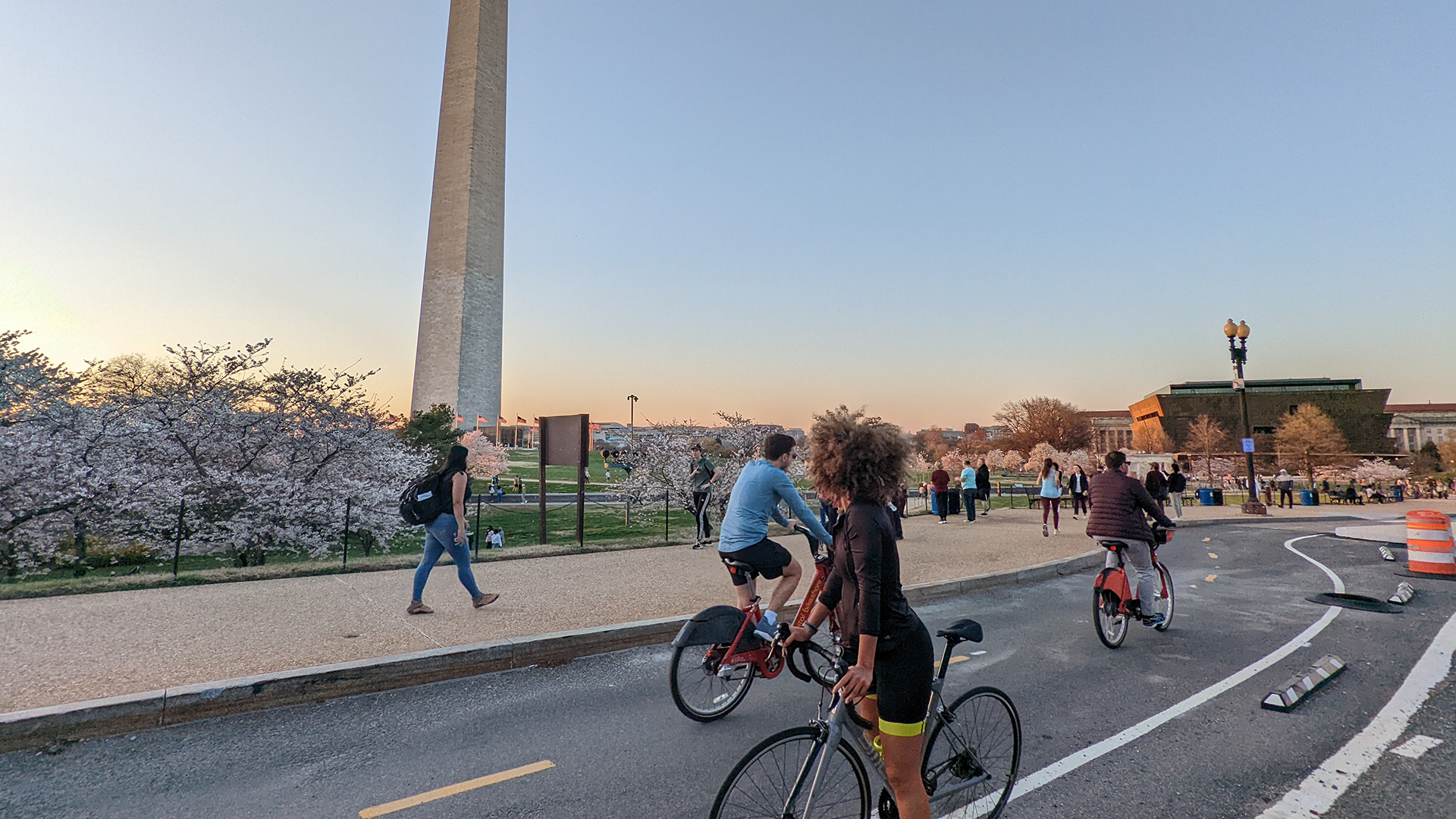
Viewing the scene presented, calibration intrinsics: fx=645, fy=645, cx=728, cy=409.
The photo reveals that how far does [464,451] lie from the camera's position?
22.2 feet

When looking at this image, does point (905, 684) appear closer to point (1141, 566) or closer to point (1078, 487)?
point (1141, 566)

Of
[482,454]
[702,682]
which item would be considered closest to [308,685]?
[702,682]

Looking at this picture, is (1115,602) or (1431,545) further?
(1431,545)

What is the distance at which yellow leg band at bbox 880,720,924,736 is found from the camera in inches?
97.0

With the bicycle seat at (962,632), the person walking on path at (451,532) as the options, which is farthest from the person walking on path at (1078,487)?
the bicycle seat at (962,632)

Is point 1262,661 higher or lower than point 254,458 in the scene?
lower

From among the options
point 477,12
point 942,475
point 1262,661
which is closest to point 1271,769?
point 1262,661

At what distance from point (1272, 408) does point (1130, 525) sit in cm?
11324

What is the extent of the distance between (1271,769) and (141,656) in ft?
27.0

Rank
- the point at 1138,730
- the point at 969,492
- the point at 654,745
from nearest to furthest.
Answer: the point at 654,745 < the point at 1138,730 < the point at 969,492

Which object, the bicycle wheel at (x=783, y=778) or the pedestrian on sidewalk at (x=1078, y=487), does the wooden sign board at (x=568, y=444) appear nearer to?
the bicycle wheel at (x=783, y=778)

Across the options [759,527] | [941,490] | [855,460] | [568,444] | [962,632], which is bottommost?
[941,490]

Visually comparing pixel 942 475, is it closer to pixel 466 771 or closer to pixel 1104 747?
pixel 1104 747

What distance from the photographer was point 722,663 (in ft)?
14.9
